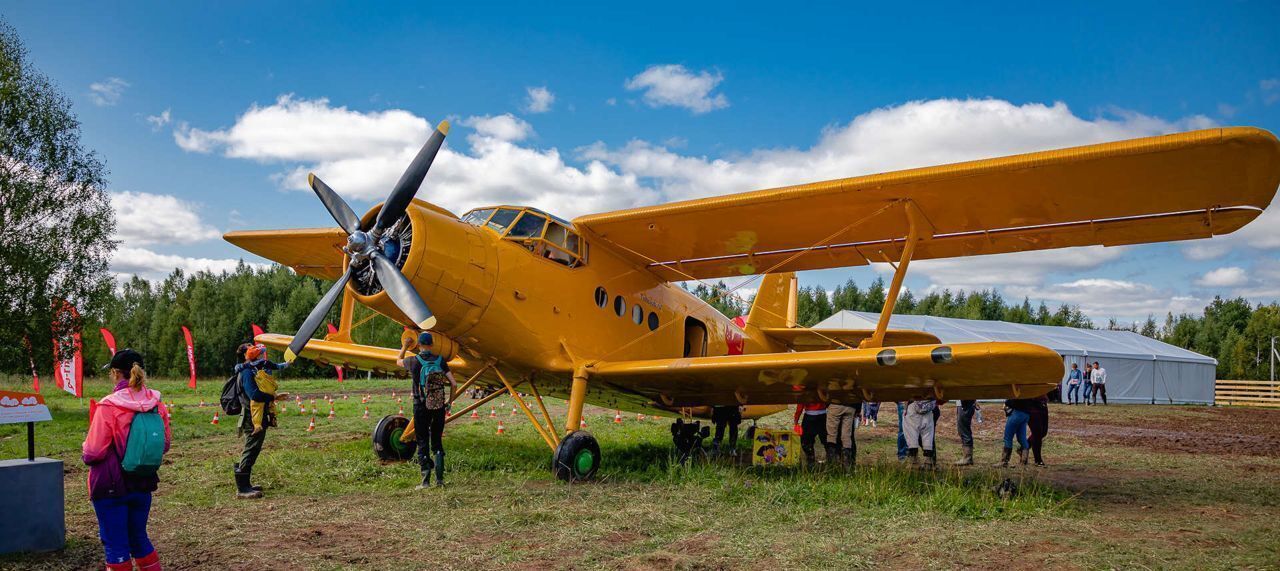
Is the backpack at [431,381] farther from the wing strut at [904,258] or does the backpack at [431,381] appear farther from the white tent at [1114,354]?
the white tent at [1114,354]

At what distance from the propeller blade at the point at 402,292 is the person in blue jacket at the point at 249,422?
5.17 ft

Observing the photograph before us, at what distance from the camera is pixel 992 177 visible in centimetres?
750

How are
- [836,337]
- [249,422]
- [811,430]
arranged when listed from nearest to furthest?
[249,422]
[811,430]
[836,337]

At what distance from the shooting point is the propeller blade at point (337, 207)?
26.6 ft

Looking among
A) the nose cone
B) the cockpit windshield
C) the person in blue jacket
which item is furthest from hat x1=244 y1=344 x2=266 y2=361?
the cockpit windshield

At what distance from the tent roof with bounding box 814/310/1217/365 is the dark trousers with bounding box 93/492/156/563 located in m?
30.5

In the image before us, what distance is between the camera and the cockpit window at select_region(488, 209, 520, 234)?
28.8 feet

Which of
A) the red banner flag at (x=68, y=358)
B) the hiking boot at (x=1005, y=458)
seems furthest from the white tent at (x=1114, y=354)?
the red banner flag at (x=68, y=358)


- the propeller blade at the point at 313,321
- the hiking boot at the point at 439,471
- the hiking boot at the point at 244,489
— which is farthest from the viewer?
the hiking boot at the point at 439,471

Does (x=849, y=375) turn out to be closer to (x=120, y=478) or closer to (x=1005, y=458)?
(x=1005, y=458)

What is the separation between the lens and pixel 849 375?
322 inches

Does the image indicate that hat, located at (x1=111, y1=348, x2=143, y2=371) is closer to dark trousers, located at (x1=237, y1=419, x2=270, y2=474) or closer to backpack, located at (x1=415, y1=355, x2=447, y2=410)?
dark trousers, located at (x1=237, y1=419, x2=270, y2=474)

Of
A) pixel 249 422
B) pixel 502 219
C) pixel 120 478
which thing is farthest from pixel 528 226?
pixel 120 478

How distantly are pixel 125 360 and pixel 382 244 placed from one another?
338 cm
